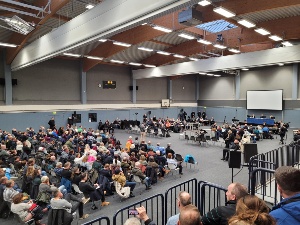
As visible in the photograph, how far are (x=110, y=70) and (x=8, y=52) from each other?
9624mm

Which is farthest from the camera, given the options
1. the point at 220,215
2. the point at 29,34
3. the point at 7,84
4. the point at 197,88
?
the point at 197,88

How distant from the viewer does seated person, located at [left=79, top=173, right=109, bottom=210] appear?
5980mm

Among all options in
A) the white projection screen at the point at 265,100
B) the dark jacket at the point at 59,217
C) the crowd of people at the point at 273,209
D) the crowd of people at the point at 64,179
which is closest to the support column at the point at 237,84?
the white projection screen at the point at 265,100

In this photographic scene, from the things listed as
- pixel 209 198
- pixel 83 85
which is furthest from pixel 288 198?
pixel 83 85

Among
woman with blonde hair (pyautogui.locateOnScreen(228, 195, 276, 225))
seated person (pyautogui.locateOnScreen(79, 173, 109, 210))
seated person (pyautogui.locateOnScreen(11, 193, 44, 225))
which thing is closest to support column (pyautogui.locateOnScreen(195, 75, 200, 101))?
seated person (pyautogui.locateOnScreen(79, 173, 109, 210))

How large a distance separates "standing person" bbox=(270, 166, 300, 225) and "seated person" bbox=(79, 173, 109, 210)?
200 inches

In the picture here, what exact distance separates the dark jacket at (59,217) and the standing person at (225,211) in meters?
3.26

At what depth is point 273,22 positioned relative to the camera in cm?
1245

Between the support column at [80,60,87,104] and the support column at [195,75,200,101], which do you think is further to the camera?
the support column at [195,75,200,101]

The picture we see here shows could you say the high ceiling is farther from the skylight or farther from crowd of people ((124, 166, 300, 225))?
crowd of people ((124, 166, 300, 225))

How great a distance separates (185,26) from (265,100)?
17676mm

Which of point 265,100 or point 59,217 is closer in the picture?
point 59,217

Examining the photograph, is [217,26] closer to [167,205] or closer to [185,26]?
[185,26]

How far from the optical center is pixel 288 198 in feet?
6.25
